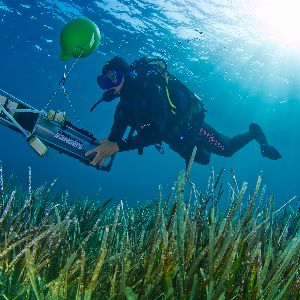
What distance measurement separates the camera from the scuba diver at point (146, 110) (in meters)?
6.09

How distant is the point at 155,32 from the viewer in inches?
798

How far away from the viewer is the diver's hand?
536 cm

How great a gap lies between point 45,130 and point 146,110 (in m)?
1.99

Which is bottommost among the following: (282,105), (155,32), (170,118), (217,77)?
(170,118)

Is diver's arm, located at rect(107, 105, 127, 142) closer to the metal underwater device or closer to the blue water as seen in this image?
the metal underwater device

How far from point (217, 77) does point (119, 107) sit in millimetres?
20268

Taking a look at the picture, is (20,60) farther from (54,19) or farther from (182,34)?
(182,34)

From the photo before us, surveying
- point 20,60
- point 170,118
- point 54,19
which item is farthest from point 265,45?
point 20,60

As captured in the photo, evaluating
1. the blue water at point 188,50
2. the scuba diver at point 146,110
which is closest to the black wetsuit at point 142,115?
the scuba diver at point 146,110

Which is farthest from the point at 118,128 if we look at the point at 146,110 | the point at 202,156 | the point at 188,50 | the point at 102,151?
the point at 188,50

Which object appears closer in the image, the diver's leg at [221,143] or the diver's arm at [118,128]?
the diver's arm at [118,128]

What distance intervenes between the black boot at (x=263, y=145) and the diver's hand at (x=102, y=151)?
4.34m

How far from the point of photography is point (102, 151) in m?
5.43

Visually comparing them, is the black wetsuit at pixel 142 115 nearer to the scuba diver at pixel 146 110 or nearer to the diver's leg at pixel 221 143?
the scuba diver at pixel 146 110
